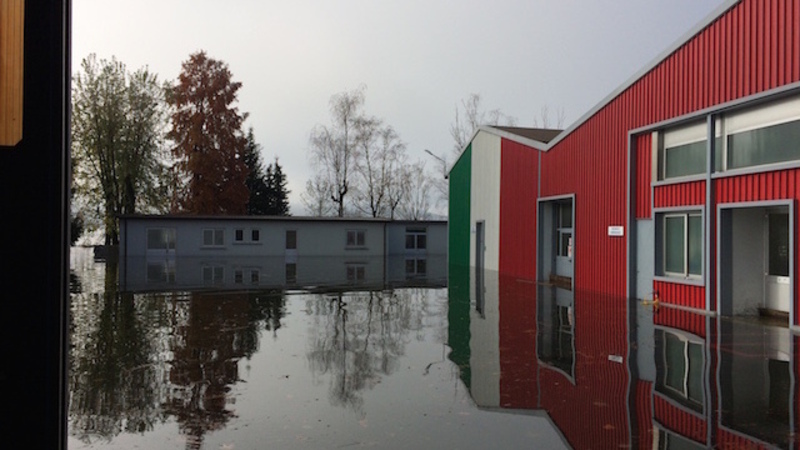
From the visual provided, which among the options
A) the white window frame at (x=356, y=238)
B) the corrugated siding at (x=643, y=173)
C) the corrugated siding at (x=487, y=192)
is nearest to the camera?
the corrugated siding at (x=643, y=173)

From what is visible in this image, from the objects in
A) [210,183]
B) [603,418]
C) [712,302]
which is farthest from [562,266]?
[210,183]

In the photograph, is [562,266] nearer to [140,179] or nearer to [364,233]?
[364,233]

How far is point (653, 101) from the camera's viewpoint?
16.4m

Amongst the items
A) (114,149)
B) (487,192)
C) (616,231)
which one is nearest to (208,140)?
(114,149)

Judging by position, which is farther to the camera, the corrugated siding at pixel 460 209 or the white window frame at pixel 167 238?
the white window frame at pixel 167 238

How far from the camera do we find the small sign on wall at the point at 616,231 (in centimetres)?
1764

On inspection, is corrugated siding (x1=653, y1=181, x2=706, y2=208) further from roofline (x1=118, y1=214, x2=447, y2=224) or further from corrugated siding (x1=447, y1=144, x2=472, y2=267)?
roofline (x1=118, y1=214, x2=447, y2=224)

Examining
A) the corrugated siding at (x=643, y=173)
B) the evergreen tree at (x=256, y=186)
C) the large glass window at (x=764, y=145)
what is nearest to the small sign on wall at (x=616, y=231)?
the corrugated siding at (x=643, y=173)

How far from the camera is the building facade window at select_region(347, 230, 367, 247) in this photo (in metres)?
43.3

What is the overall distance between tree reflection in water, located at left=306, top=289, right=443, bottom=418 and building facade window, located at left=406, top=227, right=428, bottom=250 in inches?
1147

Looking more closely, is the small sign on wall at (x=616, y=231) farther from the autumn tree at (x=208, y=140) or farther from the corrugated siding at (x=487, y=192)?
the autumn tree at (x=208, y=140)

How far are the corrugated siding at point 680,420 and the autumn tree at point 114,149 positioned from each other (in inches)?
1771

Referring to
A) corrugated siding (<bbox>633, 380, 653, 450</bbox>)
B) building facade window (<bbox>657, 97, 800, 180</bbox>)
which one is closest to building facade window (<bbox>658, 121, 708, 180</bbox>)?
building facade window (<bbox>657, 97, 800, 180</bbox>)

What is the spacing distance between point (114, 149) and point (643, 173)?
3939 centimetres
